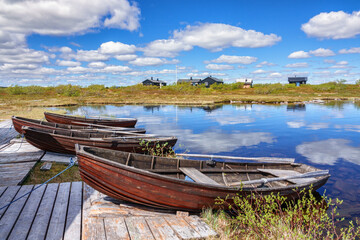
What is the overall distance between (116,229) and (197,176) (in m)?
3.11

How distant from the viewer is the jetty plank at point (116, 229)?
18.2 ft

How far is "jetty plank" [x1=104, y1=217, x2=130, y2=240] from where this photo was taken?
556cm

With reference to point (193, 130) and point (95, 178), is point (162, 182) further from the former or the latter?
point (193, 130)

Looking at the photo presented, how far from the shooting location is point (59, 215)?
20.6ft

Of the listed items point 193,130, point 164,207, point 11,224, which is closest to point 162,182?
point 164,207

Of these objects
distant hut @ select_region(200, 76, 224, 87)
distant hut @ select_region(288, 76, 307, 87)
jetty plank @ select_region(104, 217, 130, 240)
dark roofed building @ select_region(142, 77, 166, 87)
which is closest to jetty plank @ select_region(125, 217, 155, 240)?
jetty plank @ select_region(104, 217, 130, 240)

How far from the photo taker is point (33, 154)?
492 inches

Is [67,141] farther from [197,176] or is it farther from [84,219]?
[197,176]

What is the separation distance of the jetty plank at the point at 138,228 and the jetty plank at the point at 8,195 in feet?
11.7

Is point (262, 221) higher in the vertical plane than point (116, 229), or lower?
higher

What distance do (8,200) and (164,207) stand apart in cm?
479

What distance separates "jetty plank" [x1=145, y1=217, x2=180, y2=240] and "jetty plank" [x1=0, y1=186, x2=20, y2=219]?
4.15m

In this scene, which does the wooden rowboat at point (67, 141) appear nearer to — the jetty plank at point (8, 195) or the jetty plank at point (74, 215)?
the jetty plank at point (74, 215)

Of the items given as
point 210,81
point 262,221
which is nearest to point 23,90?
point 210,81
